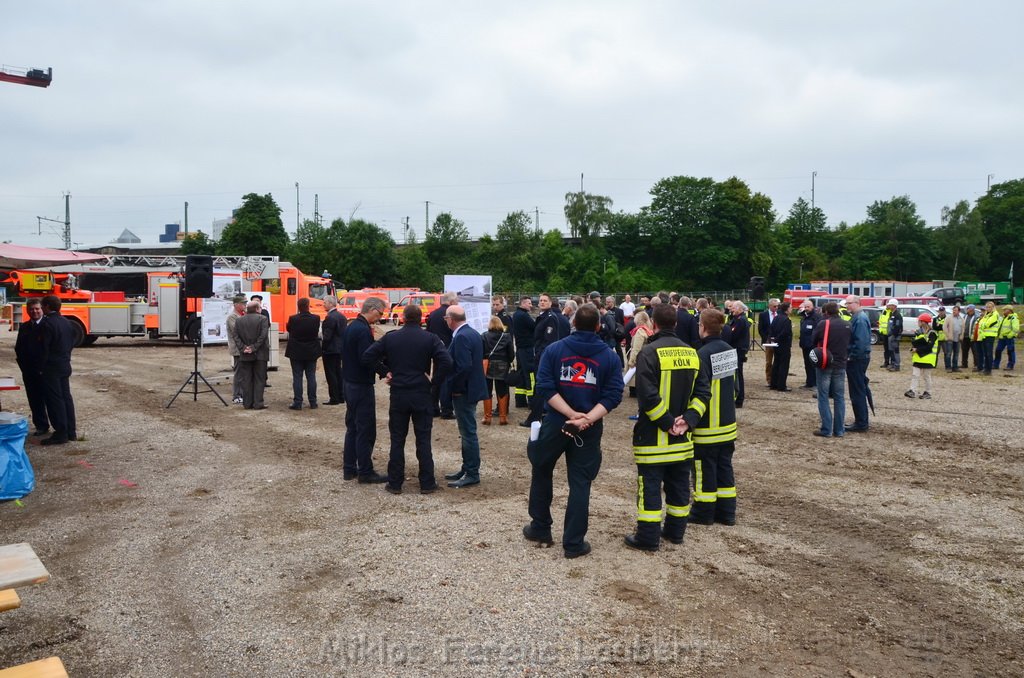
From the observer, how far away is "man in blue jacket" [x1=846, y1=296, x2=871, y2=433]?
33.5 feet

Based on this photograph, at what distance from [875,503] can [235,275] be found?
73.0ft

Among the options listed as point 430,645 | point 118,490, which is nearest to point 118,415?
point 118,490

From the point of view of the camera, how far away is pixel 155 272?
80.9 ft

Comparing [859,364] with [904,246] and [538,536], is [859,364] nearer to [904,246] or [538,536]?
[538,536]

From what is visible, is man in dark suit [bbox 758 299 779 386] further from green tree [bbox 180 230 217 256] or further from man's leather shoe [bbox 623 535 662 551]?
green tree [bbox 180 230 217 256]

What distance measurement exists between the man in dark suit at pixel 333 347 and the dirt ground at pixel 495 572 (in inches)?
127

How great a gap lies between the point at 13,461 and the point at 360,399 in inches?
131

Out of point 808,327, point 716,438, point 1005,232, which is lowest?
point 716,438

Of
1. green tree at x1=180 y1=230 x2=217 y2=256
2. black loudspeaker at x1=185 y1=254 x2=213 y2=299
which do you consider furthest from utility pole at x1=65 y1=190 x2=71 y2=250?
black loudspeaker at x1=185 y1=254 x2=213 y2=299

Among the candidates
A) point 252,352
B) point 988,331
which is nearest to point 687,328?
point 252,352

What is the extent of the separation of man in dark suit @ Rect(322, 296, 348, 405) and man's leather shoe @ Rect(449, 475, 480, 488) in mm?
5442

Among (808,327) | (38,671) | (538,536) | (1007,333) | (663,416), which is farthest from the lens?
(1007,333)

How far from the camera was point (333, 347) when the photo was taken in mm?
12352

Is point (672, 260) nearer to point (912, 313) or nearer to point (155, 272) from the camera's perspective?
point (912, 313)
